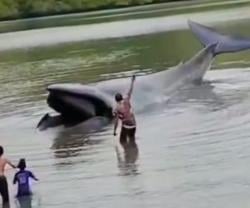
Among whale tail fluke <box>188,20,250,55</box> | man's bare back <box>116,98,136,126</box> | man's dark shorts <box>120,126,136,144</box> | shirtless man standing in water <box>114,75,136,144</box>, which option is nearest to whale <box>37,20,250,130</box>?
whale tail fluke <box>188,20,250,55</box>

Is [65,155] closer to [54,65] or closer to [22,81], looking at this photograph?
[22,81]

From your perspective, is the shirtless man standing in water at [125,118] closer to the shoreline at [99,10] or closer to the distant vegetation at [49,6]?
the shoreline at [99,10]

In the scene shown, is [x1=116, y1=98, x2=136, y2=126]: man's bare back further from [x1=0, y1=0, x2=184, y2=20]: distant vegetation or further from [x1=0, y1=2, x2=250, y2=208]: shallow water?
[x1=0, y1=0, x2=184, y2=20]: distant vegetation

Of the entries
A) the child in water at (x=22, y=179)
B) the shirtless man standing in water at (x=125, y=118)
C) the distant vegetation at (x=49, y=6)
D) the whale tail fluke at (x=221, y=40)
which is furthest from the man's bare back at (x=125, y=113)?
the distant vegetation at (x=49, y=6)

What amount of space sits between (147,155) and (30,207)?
3.99 metres

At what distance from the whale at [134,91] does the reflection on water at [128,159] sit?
3.44 metres

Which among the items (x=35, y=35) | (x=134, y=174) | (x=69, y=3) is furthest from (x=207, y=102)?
(x=69, y=3)

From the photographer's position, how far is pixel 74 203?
608 inches

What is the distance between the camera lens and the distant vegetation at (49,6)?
408 ft

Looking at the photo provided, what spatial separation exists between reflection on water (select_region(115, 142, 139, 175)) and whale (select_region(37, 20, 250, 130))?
3438 millimetres

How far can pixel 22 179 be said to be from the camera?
16234 mm

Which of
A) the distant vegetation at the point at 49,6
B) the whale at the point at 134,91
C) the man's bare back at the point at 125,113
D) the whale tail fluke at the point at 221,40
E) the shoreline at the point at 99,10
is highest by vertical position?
the distant vegetation at the point at 49,6

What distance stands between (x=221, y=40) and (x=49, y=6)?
9772 cm

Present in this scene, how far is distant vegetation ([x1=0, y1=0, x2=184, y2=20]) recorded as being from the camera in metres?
124
